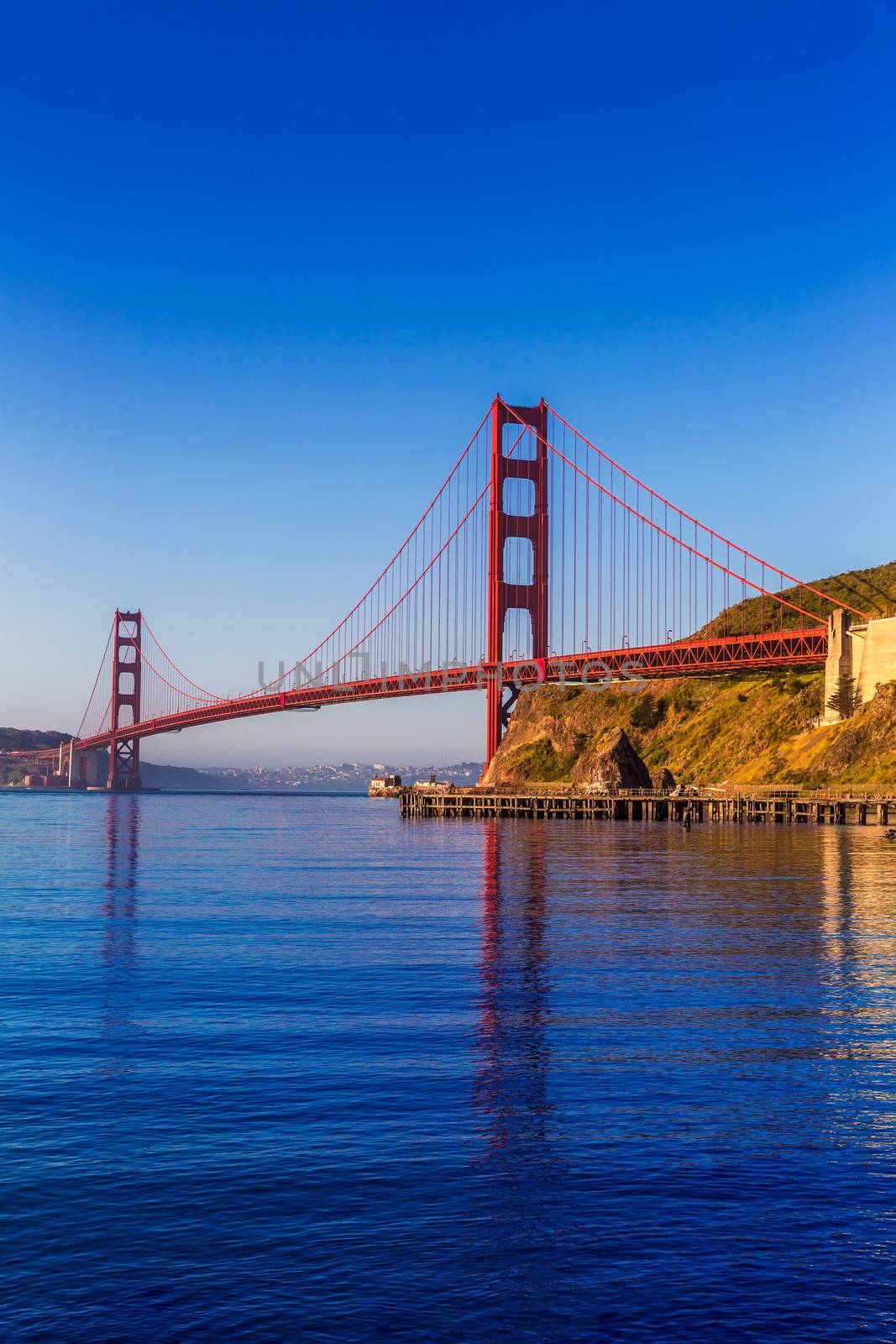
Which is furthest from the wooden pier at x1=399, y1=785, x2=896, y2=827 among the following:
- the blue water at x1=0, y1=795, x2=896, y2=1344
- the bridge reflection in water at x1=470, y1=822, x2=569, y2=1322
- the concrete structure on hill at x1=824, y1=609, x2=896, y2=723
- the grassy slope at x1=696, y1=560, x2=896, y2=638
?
the bridge reflection in water at x1=470, y1=822, x2=569, y2=1322

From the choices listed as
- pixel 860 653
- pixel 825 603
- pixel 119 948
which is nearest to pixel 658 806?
pixel 860 653

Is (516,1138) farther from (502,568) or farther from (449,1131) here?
(502,568)

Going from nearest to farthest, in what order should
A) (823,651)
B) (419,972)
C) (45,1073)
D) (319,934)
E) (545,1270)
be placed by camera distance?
(545,1270)
(45,1073)
(419,972)
(319,934)
(823,651)

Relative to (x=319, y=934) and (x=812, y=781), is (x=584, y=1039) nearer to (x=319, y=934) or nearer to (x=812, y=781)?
(x=319, y=934)

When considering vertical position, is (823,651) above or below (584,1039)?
above

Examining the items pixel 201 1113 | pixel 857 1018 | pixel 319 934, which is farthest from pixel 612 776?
pixel 201 1113
